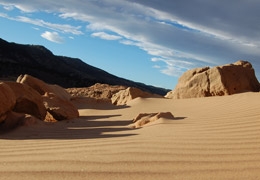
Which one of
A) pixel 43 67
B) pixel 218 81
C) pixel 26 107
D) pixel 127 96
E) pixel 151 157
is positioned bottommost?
pixel 151 157

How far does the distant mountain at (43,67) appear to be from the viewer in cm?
4075

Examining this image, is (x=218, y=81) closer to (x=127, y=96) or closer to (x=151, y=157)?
(x=127, y=96)

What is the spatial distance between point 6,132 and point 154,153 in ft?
8.21

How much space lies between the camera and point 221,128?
3801 mm

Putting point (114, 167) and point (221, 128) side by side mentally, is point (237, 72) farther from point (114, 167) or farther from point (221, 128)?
point (114, 167)

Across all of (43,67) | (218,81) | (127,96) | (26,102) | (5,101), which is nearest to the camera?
(5,101)

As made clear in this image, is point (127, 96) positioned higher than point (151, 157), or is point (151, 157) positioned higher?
point (127, 96)

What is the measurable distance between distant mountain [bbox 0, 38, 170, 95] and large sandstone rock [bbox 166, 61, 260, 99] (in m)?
23.5

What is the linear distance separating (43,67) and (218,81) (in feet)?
141

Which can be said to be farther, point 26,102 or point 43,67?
point 43,67

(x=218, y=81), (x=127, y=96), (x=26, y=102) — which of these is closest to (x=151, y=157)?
(x=26, y=102)

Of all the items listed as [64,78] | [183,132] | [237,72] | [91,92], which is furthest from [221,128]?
[64,78]

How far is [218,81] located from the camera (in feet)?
33.9

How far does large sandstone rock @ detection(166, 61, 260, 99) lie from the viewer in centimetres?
1037
